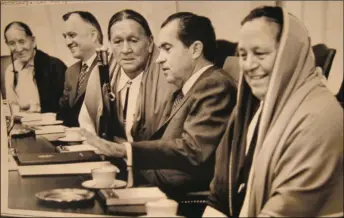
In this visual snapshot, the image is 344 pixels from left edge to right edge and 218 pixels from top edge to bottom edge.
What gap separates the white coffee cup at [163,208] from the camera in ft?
5.08

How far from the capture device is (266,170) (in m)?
1.43

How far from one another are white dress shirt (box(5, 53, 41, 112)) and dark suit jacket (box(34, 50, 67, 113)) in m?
0.02

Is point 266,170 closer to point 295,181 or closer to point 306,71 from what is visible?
point 295,181

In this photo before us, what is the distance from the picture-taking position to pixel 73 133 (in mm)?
1689

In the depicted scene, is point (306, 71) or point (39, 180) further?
point (39, 180)

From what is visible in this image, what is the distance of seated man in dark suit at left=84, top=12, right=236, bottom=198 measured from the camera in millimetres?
1519

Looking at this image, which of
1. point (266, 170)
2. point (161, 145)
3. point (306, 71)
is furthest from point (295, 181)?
point (161, 145)

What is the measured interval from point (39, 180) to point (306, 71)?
77 cm

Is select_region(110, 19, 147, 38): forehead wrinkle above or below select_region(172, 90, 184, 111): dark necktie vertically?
above

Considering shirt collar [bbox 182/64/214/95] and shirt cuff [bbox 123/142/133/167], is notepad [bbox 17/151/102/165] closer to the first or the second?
shirt cuff [bbox 123/142/133/167]

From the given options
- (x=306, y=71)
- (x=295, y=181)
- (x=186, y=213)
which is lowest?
(x=186, y=213)

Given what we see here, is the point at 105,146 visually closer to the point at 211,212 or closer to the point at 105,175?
the point at 105,175

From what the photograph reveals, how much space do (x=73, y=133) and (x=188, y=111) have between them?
34 centimetres

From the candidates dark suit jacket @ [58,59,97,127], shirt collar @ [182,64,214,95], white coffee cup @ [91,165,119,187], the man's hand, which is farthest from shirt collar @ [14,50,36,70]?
shirt collar @ [182,64,214,95]
